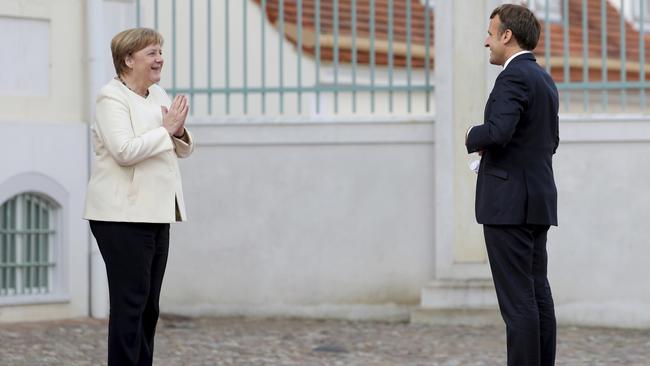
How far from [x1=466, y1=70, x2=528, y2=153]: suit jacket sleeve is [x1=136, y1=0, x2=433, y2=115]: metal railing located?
12.4ft

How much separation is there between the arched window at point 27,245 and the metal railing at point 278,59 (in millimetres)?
1365

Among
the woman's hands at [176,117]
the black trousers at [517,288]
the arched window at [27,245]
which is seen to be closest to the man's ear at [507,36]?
the black trousers at [517,288]

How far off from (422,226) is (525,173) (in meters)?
3.89

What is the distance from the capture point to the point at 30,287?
9.55 meters

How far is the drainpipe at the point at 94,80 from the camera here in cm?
978

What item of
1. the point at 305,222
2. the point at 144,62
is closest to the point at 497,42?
the point at 144,62

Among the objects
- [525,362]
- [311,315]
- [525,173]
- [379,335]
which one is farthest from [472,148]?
[311,315]

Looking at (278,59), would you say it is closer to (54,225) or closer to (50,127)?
(50,127)

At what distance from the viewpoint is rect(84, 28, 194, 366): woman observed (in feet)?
19.5

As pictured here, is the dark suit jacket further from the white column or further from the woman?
the white column

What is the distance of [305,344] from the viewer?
29.3 ft

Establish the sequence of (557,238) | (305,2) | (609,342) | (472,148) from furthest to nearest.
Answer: (305,2) < (557,238) < (609,342) < (472,148)

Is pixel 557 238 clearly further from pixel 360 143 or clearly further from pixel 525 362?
pixel 525 362

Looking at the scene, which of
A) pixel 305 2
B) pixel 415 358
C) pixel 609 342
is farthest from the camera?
pixel 305 2
